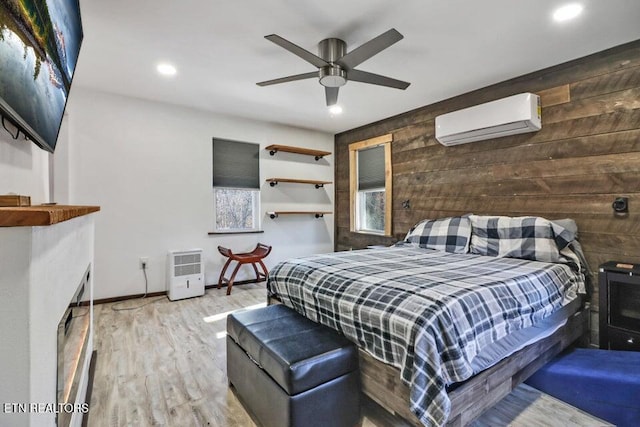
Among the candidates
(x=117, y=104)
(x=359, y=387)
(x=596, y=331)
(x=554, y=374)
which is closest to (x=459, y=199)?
(x=596, y=331)

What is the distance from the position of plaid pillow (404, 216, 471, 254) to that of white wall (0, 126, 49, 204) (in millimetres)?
3296

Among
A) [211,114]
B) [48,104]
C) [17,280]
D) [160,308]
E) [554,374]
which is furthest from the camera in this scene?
[211,114]

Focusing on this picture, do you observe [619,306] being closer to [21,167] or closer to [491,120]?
[491,120]

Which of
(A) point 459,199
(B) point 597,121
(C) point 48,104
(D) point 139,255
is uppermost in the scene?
(B) point 597,121

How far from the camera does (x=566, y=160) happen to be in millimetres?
2746

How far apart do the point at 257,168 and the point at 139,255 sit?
76.7 inches

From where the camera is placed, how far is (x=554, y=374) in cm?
199

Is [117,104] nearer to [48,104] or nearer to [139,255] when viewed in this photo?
[139,255]

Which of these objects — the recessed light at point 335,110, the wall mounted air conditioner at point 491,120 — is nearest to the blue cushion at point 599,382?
the wall mounted air conditioner at point 491,120

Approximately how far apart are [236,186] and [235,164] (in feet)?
1.05

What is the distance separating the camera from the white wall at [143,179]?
344cm

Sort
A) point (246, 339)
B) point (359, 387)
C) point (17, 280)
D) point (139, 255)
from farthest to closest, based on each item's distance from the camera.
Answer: point (139, 255), point (246, 339), point (359, 387), point (17, 280)

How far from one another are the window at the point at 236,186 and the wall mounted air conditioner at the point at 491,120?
262cm

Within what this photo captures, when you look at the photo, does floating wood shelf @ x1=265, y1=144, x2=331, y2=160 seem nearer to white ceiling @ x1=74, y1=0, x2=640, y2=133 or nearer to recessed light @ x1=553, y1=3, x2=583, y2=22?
white ceiling @ x1=74, y1=0, x2=640, y2=133
